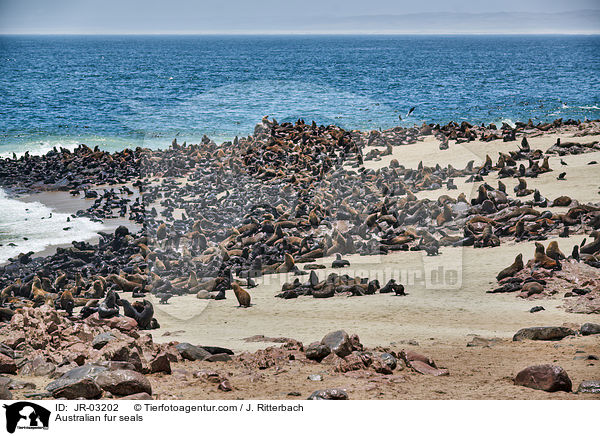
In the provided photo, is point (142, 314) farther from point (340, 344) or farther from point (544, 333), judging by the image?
point (544, 333)

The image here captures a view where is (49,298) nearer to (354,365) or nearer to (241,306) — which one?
(241,306)

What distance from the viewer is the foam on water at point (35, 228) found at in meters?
12.3

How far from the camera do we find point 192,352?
5820 mm

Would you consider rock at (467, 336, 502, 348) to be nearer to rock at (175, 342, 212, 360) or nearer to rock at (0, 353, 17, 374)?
rock at (175, 342, 212, 360)

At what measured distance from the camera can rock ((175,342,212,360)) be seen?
5.80m

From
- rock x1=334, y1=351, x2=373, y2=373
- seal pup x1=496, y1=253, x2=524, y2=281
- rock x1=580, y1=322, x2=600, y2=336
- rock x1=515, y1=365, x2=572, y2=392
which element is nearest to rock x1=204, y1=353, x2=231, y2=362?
rock x1=334, y1=351, x2=373, y2=373

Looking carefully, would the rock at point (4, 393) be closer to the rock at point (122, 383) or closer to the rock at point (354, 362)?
the rock at point (122, 383)

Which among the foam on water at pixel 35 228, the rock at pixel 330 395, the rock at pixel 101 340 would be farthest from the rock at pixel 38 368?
the foam on water at pixel 35 228

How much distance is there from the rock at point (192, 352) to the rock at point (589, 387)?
322cm

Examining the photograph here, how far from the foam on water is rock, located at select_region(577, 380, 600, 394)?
10095 mm

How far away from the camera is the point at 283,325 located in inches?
286

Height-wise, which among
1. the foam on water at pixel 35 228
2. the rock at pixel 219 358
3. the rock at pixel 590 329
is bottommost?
the foam on water at pixel 35 228
